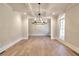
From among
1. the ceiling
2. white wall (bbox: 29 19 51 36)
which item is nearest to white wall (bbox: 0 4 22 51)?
the ceiling

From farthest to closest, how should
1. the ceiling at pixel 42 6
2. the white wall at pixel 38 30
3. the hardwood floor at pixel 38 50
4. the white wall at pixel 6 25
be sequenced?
the white wall at pixel 38 30
the ceiling at pixel 42 6
the white wall at pixel 6 25
the hardwood floor at pixel 38 50

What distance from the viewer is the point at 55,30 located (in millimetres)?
10398

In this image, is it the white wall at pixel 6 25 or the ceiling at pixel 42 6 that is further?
the ceiling at pixel 42 6

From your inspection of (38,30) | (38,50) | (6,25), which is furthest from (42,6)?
(38,30)

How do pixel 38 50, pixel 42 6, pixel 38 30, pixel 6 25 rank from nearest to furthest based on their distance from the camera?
pixel 38 50 → pixel 6 25 → pixel 42 6 → pixel 38 30

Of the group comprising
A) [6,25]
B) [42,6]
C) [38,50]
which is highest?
[42,6]

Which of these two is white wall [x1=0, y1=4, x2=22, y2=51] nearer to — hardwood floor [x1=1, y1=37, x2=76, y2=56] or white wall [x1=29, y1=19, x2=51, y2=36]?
hardwood floor [x1=1, y1=37, x2=76, y2=56]

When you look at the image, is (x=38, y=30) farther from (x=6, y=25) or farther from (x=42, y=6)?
(x=6, y=25)

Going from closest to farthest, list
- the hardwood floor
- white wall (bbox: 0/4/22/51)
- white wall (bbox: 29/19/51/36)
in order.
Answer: the hardwood floor, white wall (bbox: 0/4/22/51), white wall (bbox: 29/19/51/36)

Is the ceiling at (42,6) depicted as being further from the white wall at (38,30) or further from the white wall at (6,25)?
the white wall at (38,30)

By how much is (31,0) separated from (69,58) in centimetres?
77

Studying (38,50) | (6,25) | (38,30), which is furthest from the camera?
(38,30)

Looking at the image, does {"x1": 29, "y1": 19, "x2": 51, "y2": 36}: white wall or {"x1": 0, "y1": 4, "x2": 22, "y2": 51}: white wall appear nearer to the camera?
{"x1": 0, "y1": 4, "x2": 22, "y2": 51}: white wall

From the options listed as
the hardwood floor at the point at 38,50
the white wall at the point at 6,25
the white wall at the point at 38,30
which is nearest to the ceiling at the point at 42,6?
the white wall at the point at 6,25
